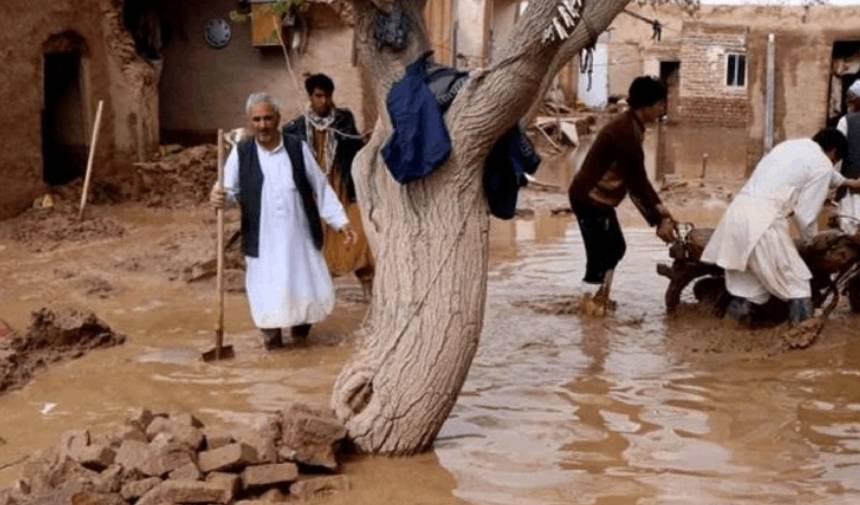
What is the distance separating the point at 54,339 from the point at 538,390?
9.85 feet

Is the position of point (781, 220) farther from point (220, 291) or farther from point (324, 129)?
point (220, 291)

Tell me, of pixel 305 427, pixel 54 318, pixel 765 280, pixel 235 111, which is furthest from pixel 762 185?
pixel 235 111

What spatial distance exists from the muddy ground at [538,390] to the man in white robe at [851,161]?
2.06 feet

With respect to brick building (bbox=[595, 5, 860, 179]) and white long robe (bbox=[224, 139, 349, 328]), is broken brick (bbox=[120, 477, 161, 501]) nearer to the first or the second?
white long robe (bbox=[224, 139, 349, 328])

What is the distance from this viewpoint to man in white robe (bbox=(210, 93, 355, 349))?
7.65 meters

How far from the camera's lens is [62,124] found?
14688mm

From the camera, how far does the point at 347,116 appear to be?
938 cm

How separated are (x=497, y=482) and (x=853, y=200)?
458 centimetres

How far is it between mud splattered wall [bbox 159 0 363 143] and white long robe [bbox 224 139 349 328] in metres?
7.67

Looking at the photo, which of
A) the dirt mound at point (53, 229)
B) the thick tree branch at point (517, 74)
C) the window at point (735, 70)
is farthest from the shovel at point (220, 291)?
the window at point (735, 70)

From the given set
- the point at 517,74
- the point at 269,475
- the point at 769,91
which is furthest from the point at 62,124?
the point at 769,91

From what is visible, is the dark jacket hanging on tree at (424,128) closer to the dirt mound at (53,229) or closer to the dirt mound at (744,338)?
the dirt mound at (744,338)

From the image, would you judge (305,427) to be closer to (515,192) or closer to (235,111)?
(515,192)

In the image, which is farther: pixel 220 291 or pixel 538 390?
pixel 220 291
